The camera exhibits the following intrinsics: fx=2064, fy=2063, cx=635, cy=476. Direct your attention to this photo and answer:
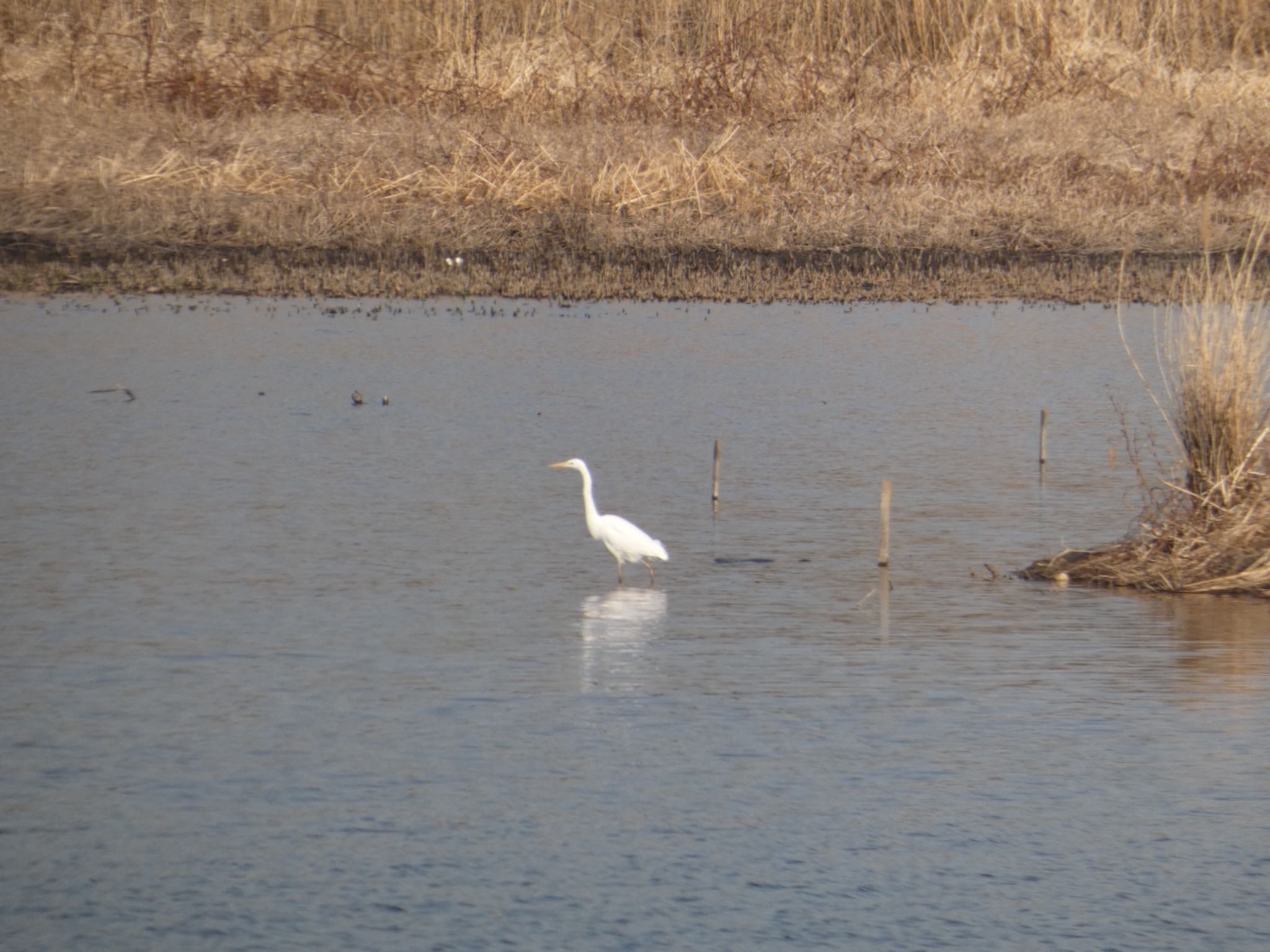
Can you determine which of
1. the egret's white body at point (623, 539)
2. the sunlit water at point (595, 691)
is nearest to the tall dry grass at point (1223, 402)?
the sunlit water at point (595, 691)

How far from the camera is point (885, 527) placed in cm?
947

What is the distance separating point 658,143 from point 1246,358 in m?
16.4

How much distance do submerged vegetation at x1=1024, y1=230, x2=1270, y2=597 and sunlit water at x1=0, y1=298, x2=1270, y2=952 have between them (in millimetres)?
260

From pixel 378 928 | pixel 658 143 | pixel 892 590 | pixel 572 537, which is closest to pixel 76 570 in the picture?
pixel 572 537

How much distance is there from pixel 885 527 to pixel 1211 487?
5.11 ft

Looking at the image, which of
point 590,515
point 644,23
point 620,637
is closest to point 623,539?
point 590,515

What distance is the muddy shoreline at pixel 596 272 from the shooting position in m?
20.6

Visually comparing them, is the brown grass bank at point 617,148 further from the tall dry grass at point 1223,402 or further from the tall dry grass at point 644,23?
the tall dry grass at point 1223,402

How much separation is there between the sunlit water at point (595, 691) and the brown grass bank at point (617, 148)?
8082mm

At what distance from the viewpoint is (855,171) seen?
25.1m

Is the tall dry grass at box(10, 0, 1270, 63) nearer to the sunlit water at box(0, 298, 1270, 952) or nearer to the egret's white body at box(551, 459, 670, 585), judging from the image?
the sunlit water at box(0, 298, 1270, 952)

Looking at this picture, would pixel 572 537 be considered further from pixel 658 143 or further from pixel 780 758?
pixel 658 143

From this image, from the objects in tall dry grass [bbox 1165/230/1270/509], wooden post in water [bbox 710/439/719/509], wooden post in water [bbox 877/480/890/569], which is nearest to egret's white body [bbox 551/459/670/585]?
wooden post in water [bbox 877/480/890/569]

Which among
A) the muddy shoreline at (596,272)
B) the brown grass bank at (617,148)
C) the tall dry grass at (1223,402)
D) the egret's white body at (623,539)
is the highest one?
the brown grass bank at (617,148)
